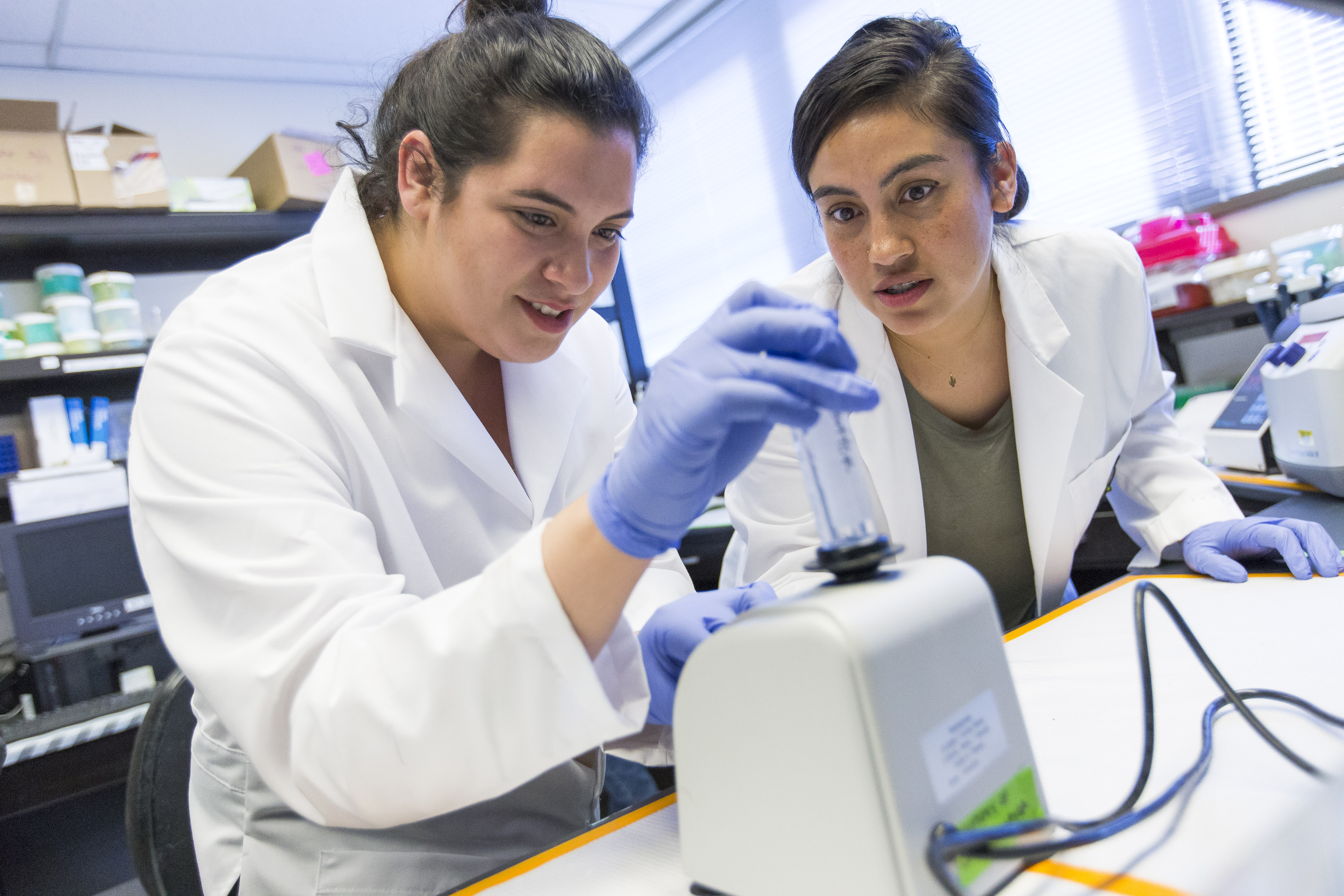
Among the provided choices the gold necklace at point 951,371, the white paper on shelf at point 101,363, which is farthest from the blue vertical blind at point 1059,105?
the white paper on shelf at point 101,363

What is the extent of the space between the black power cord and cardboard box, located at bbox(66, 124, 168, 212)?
109 inches

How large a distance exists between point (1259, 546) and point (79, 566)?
2.64 meters

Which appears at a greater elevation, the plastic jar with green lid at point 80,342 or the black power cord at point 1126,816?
the plastic jar with green lid at point 80,342

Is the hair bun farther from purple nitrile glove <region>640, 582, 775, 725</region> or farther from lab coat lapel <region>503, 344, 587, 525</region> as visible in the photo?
purple nitrile glove <region>640, 582, 775, 725</region>

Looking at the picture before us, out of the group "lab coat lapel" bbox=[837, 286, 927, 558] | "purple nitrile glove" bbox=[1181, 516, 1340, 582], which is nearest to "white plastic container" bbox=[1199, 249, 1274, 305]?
"purple nitrile glove" bbox=[1181, 516, 1340, 582]

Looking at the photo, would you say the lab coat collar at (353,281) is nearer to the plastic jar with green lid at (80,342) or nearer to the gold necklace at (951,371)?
the gold necklace at (951,371)

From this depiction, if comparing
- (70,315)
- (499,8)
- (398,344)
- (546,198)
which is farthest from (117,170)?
(546,198)

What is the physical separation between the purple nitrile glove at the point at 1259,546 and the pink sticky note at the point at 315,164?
263cm

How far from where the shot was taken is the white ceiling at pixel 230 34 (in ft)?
8.35

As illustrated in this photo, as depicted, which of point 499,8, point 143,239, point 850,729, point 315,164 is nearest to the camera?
point 850,729

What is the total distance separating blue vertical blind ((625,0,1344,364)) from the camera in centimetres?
213

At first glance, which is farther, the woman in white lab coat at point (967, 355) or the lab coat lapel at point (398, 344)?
the woman in white lab coat at point (967, 355)

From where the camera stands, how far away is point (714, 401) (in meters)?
0.56

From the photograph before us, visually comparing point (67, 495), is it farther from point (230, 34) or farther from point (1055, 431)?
point (1055, 431)
